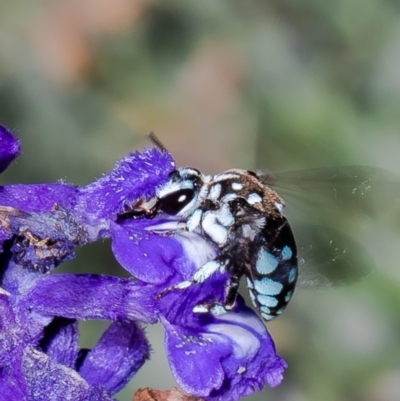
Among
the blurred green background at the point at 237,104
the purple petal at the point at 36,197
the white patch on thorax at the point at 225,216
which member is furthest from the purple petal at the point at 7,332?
the blurred green background at the point at 237,104

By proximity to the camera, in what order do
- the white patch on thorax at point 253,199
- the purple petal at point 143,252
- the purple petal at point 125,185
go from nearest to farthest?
the purple petal at point 143,252, the purple petal at point 125,185, the white patch on thorax at point 253,199

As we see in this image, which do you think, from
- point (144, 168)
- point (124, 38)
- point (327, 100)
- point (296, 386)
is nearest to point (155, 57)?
point (124, 38)

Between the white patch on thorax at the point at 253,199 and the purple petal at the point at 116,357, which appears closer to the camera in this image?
the purple petal at the point at 116,357

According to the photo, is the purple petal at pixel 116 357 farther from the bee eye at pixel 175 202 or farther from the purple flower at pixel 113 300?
the bee eye at pixel 175 202

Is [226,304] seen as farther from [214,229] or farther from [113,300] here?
[113,300]

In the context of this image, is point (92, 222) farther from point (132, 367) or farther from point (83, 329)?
point (83, 329)

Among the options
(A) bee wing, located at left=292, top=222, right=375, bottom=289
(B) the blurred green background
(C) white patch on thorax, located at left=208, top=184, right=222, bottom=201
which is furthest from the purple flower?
(B) the blurred green background
